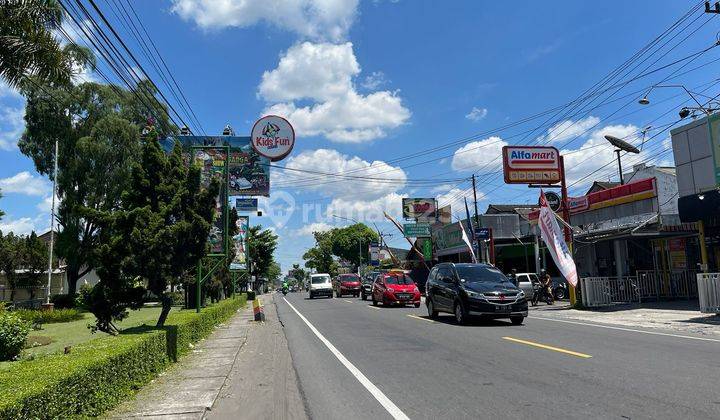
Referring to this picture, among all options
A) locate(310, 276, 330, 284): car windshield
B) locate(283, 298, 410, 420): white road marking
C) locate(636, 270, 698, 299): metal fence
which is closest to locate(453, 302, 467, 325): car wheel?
locate(283, 298, 410, 420): white road marking

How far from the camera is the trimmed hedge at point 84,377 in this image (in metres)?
4.79

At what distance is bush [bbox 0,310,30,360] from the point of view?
1380 cm

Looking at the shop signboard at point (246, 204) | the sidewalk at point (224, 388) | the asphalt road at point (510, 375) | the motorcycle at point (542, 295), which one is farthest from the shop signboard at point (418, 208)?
the sidewalk at point (224, 388)

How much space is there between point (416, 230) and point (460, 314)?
36.2 meters

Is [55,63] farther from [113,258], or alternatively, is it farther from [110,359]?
[110,359]

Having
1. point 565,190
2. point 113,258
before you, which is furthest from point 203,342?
point 565,190

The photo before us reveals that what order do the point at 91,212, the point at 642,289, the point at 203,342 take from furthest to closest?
the point at 642,289
the point at 203,342
the point at 91,212

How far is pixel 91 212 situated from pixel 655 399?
34.0 ft

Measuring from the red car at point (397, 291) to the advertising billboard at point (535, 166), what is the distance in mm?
7514

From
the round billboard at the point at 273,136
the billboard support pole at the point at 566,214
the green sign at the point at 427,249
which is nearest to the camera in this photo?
the billboard support pole at the point at 566,214

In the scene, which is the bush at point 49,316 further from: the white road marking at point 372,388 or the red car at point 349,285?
the red car at point 349,285

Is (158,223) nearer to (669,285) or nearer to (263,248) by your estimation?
(669,285)

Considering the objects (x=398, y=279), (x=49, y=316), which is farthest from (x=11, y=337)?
(x=398, y=279)

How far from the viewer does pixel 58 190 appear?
117 ft
